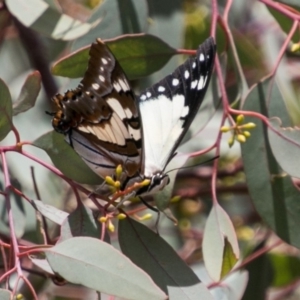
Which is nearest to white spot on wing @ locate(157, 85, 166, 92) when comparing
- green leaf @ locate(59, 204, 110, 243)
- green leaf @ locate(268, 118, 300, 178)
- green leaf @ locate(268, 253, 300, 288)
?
green leaf @ locate(268, 118, 300, 178)

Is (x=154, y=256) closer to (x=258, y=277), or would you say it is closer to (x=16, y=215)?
(x=16, y=215)

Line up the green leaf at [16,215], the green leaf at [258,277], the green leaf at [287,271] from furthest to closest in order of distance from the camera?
the green leaf at [287,271] < the green leaf at [258,277] < the green leaf at [16,215]

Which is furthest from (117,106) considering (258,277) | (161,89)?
(258,277)

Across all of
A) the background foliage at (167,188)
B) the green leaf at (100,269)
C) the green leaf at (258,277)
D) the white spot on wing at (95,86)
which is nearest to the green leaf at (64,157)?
the background foliage at (167,188)

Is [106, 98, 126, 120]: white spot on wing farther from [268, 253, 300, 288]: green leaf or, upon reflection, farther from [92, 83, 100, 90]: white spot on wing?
[268, 253, 300, 288]: green leaf

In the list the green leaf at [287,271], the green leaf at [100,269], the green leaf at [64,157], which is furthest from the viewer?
the green leaf at [287,271]

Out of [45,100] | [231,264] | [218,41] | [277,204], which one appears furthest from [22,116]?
[231,264]

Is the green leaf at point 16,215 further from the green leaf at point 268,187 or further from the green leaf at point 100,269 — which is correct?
the green leaf at point 268,187
